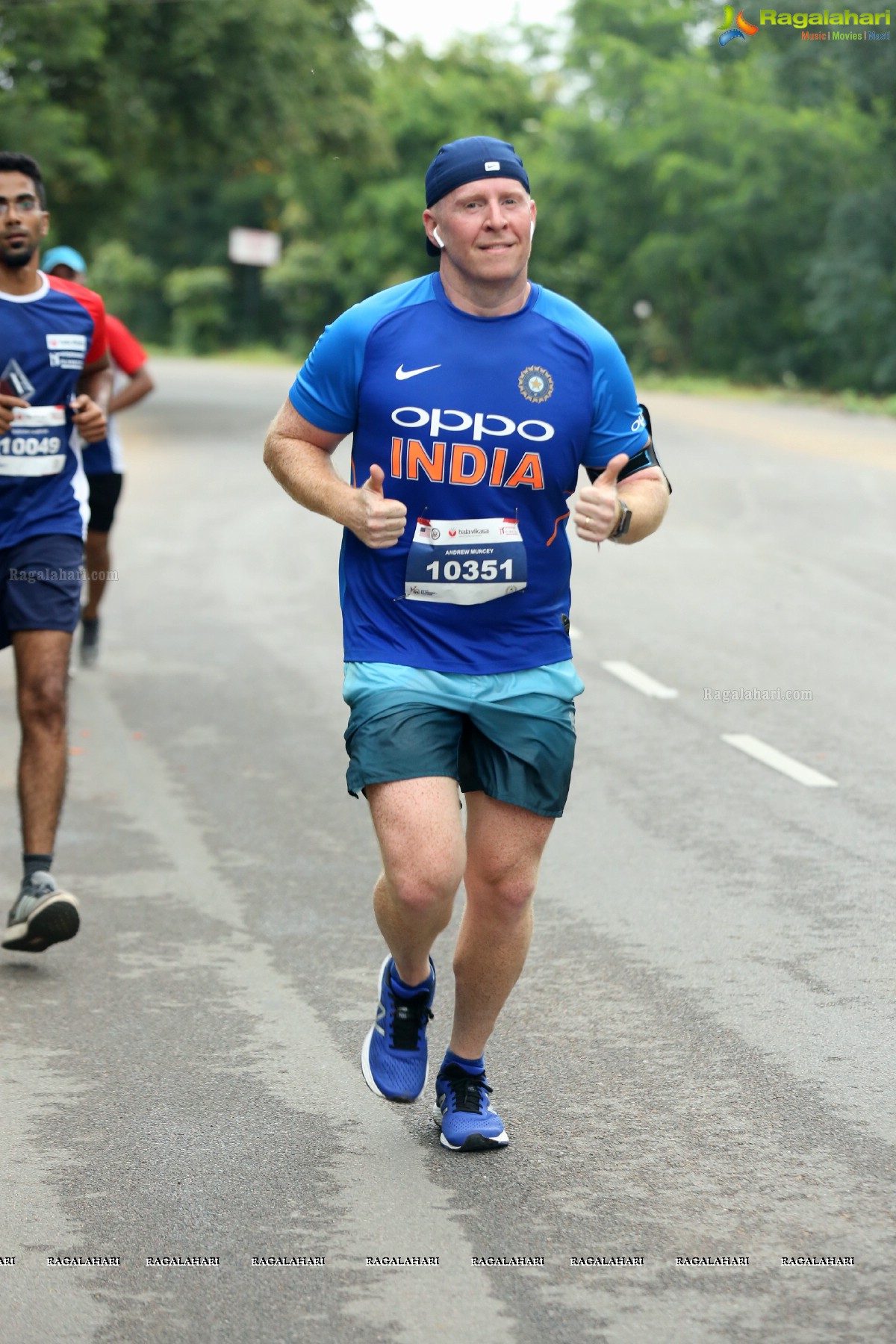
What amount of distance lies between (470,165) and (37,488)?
2.45 metres

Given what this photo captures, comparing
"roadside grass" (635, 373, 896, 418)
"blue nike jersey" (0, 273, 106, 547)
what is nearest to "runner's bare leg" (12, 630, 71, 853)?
"blue nike jersey" (0, 273, 106, 547)

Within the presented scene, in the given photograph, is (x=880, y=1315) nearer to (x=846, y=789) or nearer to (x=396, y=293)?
(x=396, y=293)

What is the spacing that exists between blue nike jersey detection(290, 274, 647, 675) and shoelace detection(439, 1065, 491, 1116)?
0.89m

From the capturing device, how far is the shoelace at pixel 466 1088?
4.36 meters

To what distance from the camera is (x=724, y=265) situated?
49.9 m

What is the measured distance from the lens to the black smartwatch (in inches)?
165

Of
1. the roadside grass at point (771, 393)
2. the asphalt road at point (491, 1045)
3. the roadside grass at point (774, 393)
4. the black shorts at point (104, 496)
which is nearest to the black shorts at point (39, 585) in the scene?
the asphalt road at point (491, 1045)

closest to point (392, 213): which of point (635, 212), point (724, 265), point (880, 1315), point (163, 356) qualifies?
point (163, 356)

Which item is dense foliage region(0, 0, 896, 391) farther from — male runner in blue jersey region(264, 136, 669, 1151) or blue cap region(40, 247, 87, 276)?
male runner in blue jersey region(264, 136, 669, 1151)

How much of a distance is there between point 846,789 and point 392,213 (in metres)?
59.8

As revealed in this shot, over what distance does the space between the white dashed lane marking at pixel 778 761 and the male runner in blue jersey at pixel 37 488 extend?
3308 millimetres

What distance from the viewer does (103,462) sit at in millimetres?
10828

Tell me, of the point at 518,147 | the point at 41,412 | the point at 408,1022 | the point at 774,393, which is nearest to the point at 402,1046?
the point at 408,1022

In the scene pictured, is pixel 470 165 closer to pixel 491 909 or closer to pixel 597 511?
pixel 597 511
